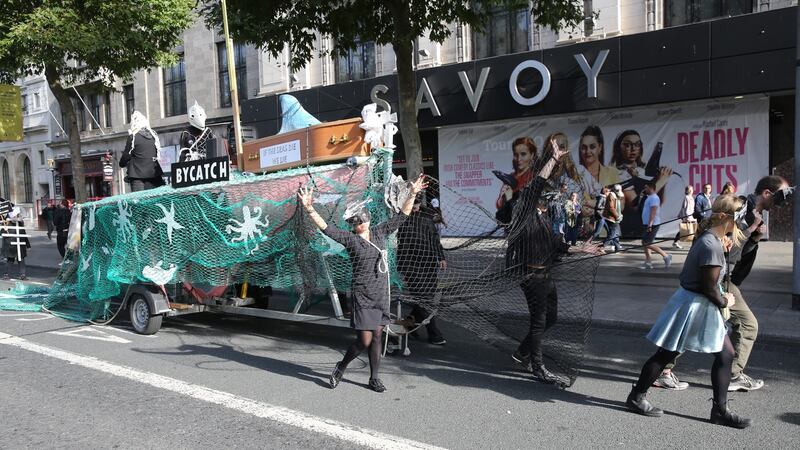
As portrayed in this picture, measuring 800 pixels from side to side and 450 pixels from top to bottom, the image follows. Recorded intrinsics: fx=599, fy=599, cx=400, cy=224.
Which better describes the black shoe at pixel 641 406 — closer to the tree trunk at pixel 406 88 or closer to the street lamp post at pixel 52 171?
the tree trunk at pixel 406 88

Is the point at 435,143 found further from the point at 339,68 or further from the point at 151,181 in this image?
the point at 151,181

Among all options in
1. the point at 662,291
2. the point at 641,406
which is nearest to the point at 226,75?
the point at 662,291

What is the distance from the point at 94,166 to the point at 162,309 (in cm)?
2640

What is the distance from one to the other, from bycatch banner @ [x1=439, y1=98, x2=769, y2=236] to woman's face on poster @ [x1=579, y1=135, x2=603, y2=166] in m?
0.03

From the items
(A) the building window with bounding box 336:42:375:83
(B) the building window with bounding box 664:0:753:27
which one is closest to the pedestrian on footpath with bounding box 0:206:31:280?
(A) the building window with bounding box 336:42:375:83

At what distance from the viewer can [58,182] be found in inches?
1300

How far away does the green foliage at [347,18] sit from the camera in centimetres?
1010

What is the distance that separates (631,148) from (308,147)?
37.0 ft

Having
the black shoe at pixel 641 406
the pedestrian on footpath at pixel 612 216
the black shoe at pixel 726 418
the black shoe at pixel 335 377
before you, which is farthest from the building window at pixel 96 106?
the black shoe at pixel 726 418

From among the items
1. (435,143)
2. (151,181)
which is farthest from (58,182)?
(151,181)

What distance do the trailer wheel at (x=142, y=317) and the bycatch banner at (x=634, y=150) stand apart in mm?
5918

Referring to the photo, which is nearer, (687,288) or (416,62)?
(687,288)

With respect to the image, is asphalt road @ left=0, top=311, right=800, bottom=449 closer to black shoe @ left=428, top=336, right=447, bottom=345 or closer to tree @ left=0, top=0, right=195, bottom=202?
black shoe @ left=428, top=336, right=447, bottom=345

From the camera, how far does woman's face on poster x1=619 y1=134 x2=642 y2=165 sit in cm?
1543
